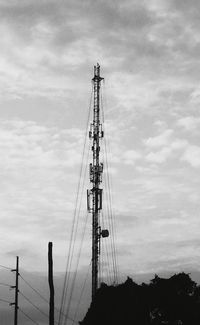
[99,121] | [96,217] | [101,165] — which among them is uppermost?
[99,121]

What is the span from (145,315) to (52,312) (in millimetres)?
9578

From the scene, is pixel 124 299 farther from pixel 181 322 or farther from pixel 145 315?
pixel 181 322

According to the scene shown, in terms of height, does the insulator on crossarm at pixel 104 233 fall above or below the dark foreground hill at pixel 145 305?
above

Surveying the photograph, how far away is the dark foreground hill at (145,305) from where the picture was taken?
3981 centimetres

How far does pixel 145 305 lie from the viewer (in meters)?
40.4

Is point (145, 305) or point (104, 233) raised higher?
point (104, 233)

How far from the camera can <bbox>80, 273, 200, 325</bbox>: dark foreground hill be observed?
1567 inches

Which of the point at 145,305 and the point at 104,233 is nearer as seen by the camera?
the point at 145,305

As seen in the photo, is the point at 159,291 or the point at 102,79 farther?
the point at 102,79

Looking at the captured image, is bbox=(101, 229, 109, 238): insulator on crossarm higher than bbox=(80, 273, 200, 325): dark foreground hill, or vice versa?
bbox=(101, 229, 109, 238): insulator on crossarm

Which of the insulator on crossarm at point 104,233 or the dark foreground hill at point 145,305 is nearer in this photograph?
the dark foreground hill at point 145,305

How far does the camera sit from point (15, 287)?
50.5m

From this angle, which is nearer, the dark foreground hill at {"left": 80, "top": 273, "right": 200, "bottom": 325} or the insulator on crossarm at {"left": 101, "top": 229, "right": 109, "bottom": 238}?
the dark foreground hill at {"left": 80, "top": 273, "right": 200, "bottom": 325}

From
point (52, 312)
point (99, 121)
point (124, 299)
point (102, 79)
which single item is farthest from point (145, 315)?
point (102, 79)
